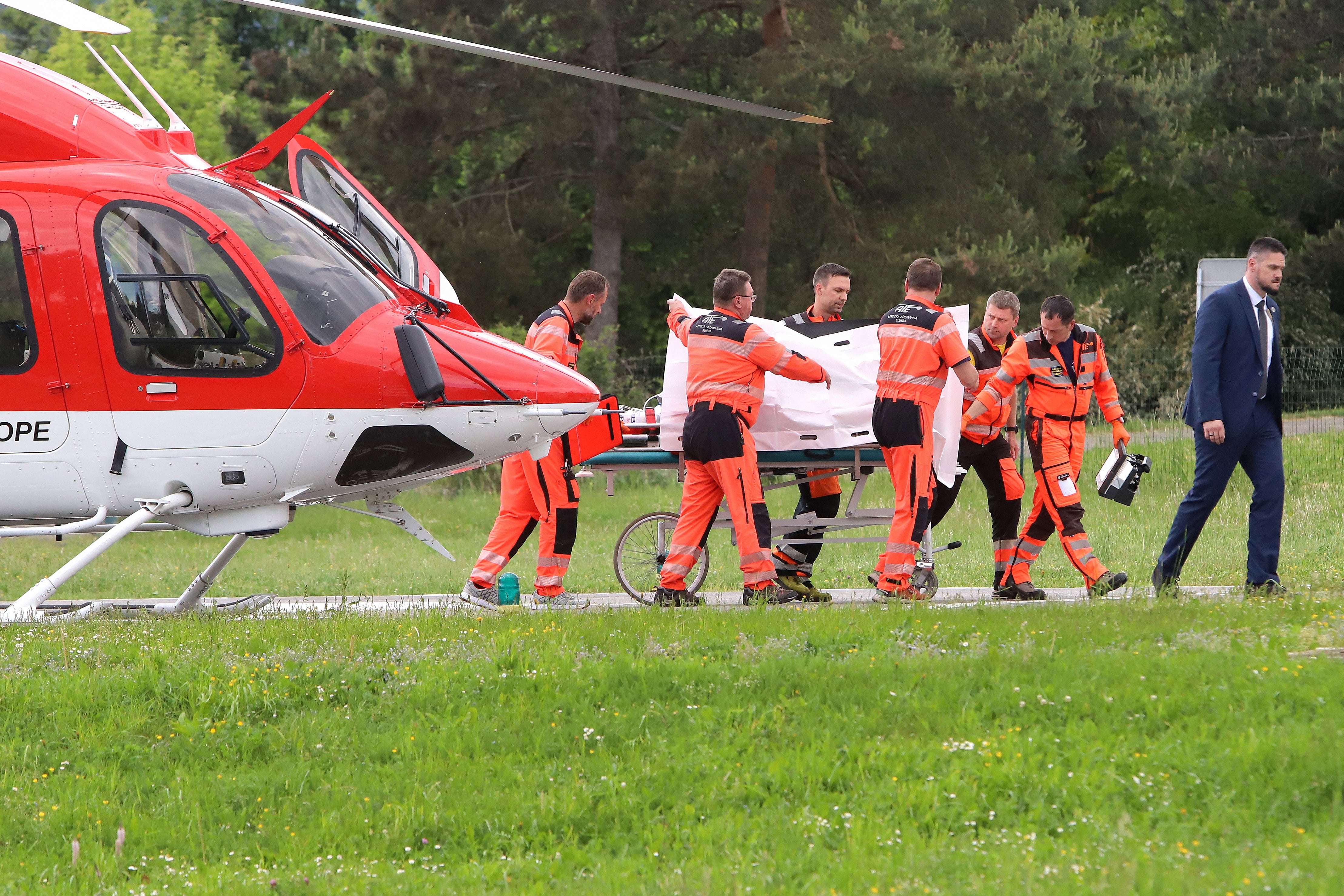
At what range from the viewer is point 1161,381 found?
23.6 m

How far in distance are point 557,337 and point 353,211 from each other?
5.13 ft

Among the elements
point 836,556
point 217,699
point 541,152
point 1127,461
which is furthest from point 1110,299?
point 217,699

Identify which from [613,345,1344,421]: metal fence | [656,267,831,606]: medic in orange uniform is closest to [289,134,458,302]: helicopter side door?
[656,267,831,606]: medic in orange uniform

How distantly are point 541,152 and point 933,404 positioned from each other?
752 inches

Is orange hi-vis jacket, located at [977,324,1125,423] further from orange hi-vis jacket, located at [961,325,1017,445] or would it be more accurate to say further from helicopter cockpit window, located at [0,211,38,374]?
helicopter cockpit window, located at [0,211,38,374]

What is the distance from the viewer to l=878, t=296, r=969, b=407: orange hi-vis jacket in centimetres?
845

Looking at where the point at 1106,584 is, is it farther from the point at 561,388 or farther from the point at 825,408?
the point at 561,388

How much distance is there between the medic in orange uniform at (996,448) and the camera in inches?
371

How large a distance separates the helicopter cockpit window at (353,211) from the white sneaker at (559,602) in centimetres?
228

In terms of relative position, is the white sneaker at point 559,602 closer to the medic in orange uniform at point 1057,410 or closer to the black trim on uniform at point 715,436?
the black trim on uniform at point 715,436

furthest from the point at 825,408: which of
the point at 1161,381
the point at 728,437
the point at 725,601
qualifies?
the point at 1161,381

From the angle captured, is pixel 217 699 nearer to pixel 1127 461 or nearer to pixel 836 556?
pixel 1127 461

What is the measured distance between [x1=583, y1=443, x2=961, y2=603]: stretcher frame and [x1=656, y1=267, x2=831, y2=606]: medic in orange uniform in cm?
37

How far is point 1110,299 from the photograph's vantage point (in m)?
32.7
